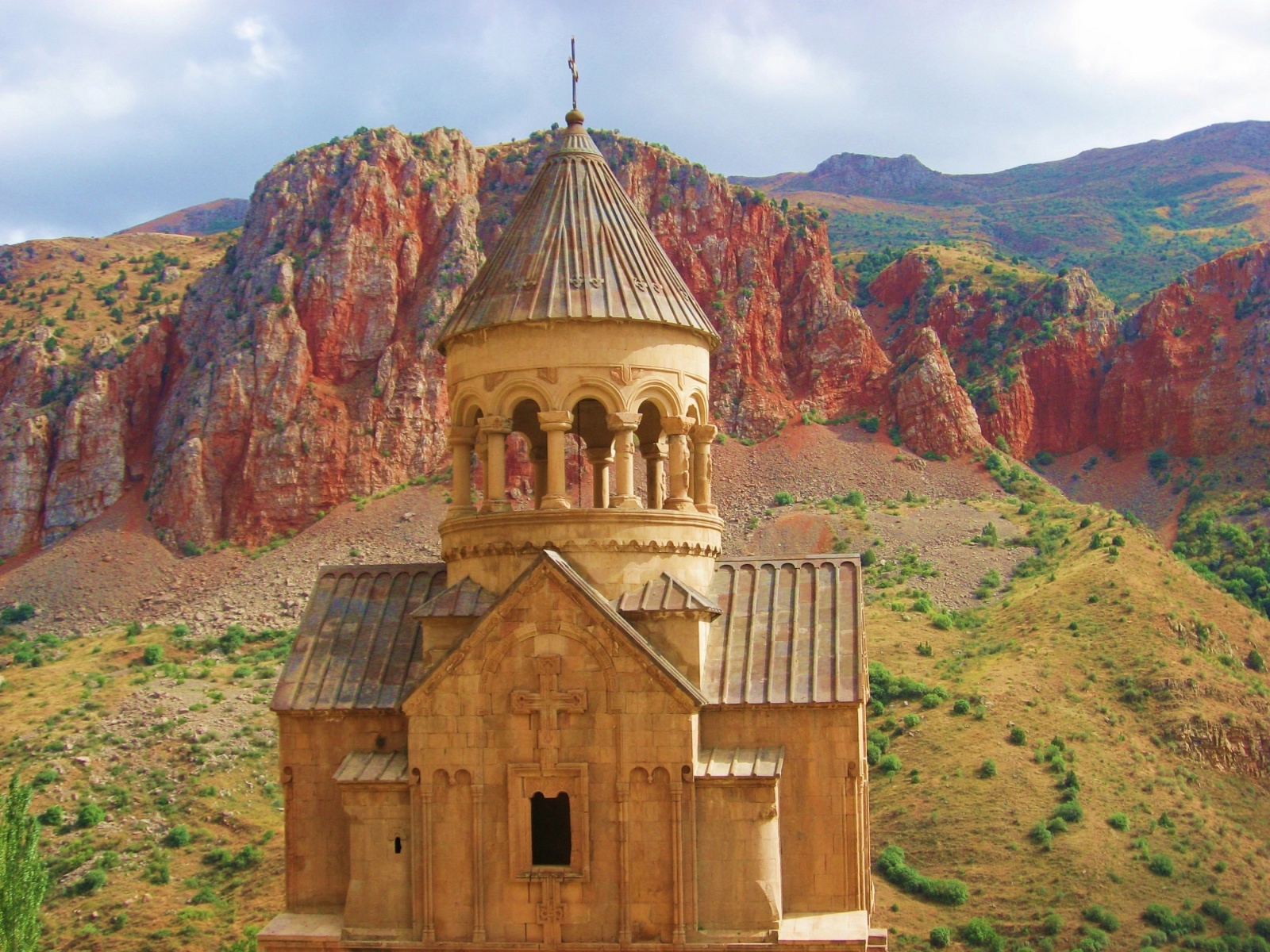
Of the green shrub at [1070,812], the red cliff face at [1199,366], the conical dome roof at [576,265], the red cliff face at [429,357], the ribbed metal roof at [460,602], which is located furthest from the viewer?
the red cliff face at [1199,366]

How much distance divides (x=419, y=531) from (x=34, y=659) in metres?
23.5

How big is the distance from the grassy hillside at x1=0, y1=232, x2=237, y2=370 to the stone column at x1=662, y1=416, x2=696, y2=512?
100716 mm

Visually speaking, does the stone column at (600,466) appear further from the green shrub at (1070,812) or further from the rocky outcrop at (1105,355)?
the rocky outcrop at (1105,355)

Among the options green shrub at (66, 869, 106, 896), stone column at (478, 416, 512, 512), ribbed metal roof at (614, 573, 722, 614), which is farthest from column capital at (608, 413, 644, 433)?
green shrub at (66, 869, 106, 896)

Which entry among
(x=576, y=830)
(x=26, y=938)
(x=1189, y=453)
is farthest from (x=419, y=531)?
(x=576, y=830)

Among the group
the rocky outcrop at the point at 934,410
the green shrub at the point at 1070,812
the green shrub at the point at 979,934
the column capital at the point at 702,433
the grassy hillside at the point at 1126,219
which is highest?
the grassy hillside at the point at 1126,219

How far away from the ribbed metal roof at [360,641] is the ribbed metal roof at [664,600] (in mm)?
2866

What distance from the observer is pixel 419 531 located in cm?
10031

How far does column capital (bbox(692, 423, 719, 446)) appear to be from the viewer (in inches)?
883

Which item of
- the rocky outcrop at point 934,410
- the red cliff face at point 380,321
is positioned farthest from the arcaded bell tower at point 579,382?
the rocky outcrop at point 934,410

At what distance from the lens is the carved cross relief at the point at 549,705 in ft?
64.7

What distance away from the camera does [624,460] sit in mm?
21875

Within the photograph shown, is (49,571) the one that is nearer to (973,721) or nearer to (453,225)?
(453,225)

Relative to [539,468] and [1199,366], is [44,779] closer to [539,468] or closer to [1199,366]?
[539,468]
